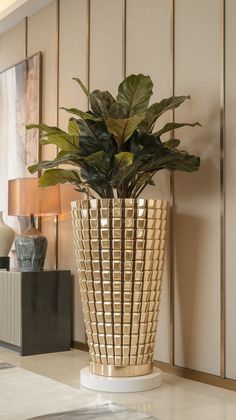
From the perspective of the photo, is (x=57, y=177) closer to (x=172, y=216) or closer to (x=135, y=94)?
(x=135, y=94)

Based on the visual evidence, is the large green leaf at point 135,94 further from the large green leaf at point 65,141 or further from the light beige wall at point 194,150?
the light beige wall at point 194,150

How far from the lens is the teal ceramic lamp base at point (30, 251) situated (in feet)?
16.1

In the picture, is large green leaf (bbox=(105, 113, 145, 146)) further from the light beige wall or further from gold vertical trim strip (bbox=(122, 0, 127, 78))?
gold vertical trim strip (bbox=(122, 0, 127, 78))

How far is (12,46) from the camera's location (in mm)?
6062

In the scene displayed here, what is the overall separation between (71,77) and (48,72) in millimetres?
388

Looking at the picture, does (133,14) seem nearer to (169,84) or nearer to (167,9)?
(167,9)

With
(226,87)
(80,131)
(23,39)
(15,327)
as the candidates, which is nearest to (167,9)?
(226,87)

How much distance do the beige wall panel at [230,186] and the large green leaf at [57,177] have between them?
0.93 m

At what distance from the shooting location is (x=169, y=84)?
4.16 m

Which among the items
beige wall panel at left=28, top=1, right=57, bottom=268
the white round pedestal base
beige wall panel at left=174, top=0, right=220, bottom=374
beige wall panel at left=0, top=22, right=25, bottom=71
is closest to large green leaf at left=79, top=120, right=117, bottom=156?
beige wall panel at left=174, top=0, right=220, bottom=374

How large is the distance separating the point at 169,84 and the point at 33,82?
187 centimetres

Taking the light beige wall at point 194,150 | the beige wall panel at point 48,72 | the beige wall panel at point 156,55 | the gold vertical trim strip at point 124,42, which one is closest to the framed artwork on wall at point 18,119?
the beige wall panel at point 48,72

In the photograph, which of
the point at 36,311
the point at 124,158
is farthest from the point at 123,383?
the point at 36,311

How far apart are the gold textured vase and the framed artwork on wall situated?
6.66ft
